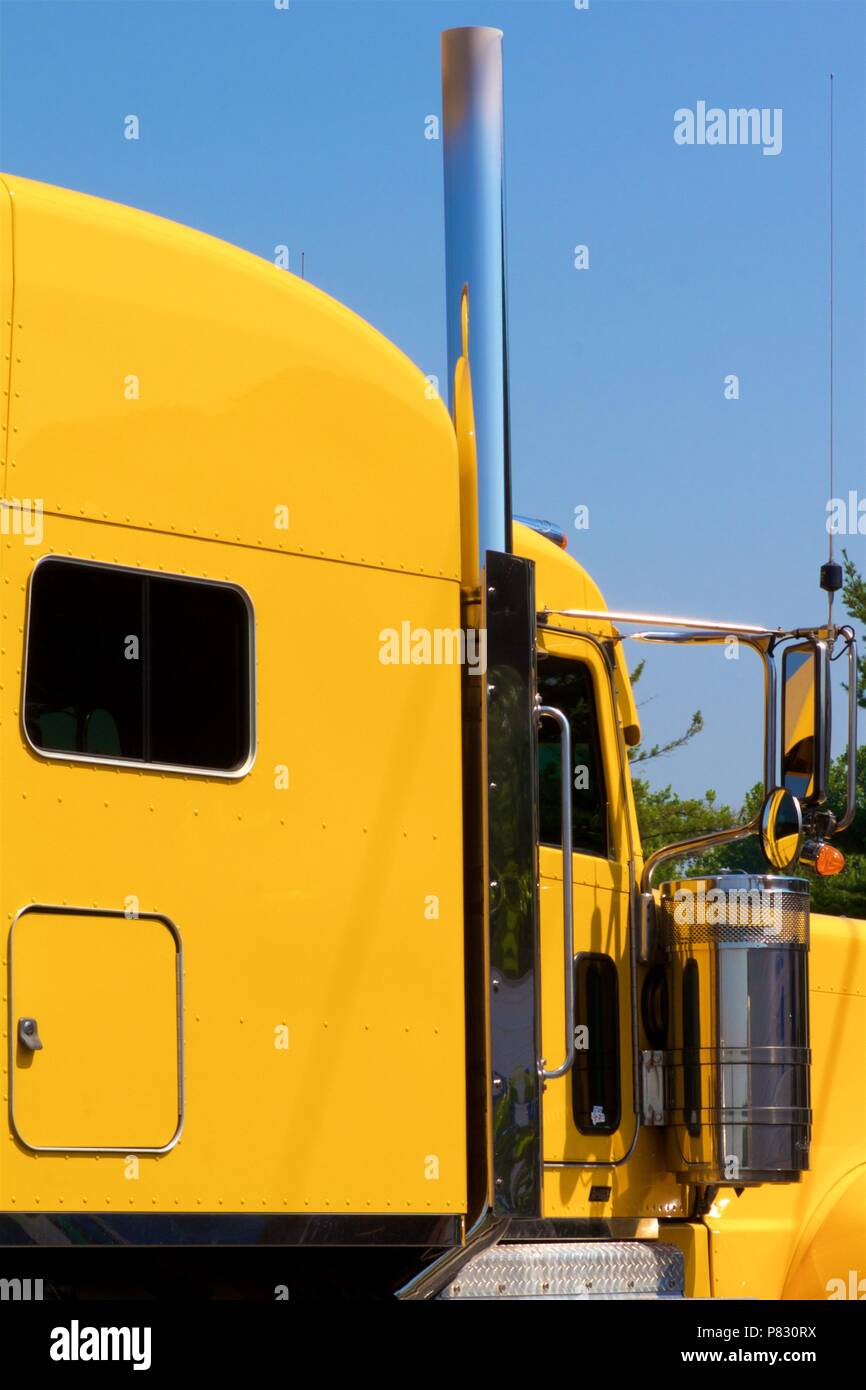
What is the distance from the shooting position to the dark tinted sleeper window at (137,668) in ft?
14.6

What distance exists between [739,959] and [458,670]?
4.85 ft

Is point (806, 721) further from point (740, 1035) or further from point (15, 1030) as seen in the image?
point (15, 1030)

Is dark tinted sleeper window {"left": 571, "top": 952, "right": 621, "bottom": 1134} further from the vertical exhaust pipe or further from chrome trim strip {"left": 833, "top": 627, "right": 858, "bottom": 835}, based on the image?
the vertical exhaust pipe

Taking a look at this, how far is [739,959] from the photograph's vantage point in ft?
19.6

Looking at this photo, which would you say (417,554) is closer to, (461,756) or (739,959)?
(461,756)

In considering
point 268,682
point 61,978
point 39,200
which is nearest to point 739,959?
point 268,682

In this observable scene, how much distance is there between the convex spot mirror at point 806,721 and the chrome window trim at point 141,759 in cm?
187

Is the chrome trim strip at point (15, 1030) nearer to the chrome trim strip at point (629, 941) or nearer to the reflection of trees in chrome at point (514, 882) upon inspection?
the reflection of trees in chrome at point (514, 882)

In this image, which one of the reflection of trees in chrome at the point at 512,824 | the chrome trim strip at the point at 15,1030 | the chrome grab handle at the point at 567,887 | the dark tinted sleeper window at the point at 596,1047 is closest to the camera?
the chrome trim strip at the point at 15,1030

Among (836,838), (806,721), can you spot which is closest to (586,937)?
(806,721)

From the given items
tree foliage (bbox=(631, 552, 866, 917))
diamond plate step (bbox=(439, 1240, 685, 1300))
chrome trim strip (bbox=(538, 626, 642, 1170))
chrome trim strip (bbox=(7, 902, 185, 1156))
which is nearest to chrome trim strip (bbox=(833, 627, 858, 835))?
chrome trim strip (bbox=(538, 626, 642, 1170))

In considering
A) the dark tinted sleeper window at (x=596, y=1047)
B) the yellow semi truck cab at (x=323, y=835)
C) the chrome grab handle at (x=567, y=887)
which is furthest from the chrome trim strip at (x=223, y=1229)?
the dark tinted sleeper window at (x=596, y=1047)

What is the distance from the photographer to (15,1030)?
4156mm

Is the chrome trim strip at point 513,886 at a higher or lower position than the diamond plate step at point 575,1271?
higher
